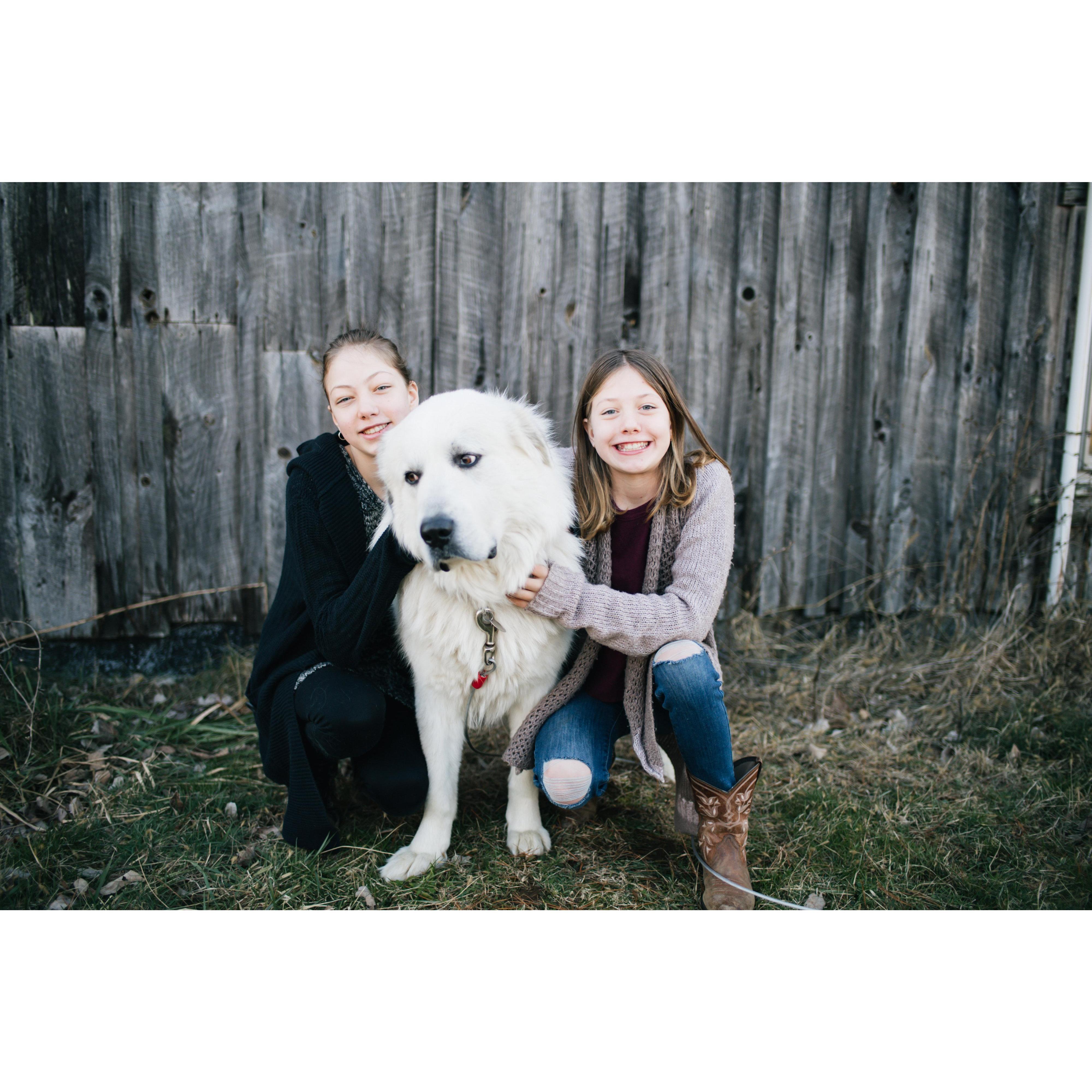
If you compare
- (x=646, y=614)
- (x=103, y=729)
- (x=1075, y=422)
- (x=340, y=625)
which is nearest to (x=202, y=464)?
(x=103, y=729)

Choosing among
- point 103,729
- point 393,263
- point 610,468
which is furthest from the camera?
point 393,263

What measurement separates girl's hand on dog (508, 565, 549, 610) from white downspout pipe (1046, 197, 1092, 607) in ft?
8.93

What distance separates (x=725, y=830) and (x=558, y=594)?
2.52 feet

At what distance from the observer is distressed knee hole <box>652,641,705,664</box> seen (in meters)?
1.88

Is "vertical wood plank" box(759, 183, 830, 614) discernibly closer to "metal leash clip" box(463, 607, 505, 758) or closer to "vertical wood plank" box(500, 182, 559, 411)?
"vertical wood plank" box(500, 182, 559, 411)

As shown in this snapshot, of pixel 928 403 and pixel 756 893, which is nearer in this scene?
pixel 756 893

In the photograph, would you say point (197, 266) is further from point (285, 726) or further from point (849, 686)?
point (849, 686)

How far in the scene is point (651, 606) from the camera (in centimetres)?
190

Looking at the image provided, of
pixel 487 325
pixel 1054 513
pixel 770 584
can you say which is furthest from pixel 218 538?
pixel 1054 513

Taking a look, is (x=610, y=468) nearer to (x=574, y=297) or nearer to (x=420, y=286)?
(x=574, y=297)

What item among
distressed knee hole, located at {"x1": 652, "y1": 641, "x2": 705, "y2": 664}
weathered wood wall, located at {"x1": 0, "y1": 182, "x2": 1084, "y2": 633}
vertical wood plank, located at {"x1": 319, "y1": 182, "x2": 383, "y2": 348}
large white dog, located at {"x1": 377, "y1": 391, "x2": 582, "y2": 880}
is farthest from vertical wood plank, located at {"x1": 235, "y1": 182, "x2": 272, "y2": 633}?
distressed knee hole, located at {"x1": 652, "y1": 641, "x2": 705, "y2": 664}

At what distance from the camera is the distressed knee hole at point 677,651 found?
188cm

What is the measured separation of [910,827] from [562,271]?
2563 millimetres

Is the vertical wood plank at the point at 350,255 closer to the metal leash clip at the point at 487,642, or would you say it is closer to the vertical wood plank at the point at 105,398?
the vertical wood plank at the point at 105,398
